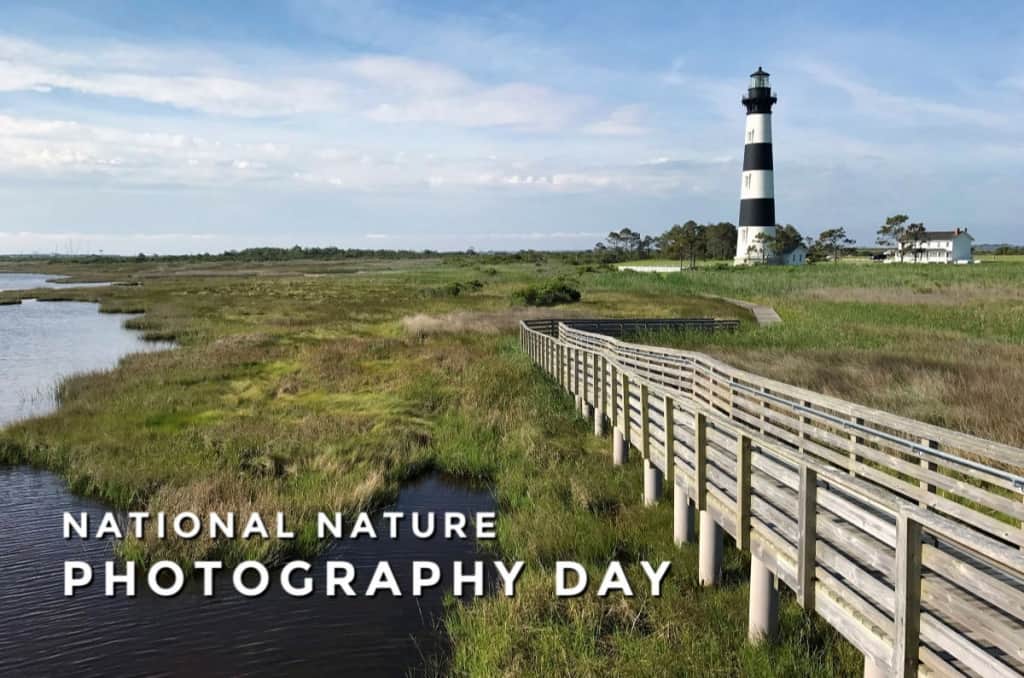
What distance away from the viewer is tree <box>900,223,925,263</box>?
116875 millimetres

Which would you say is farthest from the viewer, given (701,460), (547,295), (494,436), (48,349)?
(547,295)

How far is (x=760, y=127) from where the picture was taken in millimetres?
72938

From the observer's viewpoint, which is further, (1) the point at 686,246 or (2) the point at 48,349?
(1) the point at 686,246

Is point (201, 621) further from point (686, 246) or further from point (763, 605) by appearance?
point (686, 246)

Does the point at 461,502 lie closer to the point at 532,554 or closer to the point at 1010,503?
the point at 532,554

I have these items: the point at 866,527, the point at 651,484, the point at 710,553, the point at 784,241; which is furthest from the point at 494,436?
the point at 784,241

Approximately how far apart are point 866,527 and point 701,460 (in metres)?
3.04

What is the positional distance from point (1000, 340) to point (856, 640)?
73.0 ft

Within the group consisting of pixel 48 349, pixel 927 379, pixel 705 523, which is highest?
pixel 927 379

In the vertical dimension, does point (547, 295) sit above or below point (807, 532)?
above

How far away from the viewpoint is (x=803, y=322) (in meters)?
29.9

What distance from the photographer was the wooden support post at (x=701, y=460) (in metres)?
7.84

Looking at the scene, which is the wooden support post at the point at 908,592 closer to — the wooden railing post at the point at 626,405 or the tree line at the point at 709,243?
the wooden railing post at the point at 626,405

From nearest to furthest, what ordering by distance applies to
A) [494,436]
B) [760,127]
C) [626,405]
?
[626,405]
[494,436]
[760,127]
